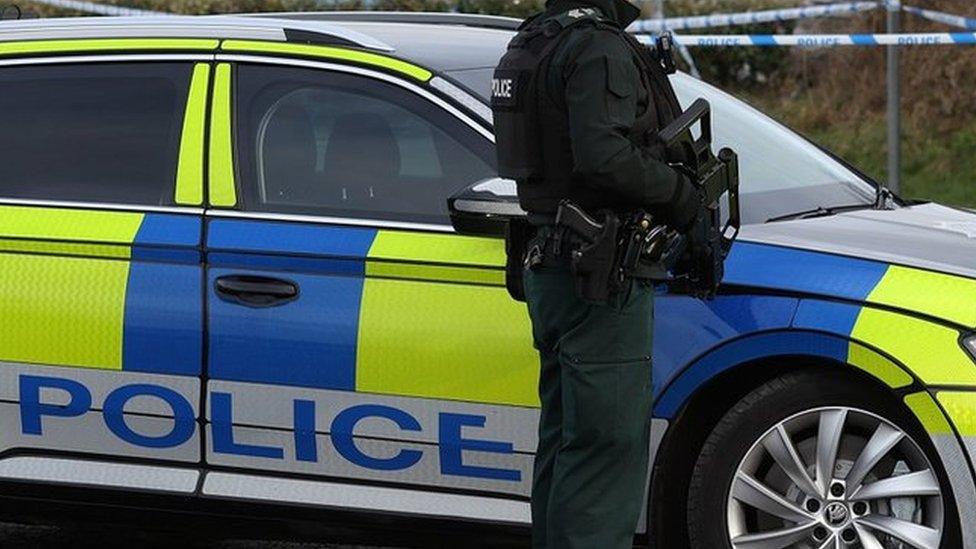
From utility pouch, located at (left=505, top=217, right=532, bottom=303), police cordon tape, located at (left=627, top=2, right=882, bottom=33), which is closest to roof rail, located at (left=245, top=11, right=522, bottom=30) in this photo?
utility pouch, located at (left=505, top=217, right=532, bottom=303)

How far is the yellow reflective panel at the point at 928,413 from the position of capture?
4586mm

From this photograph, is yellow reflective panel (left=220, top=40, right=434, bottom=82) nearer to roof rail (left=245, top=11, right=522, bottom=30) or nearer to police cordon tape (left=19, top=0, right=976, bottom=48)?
roof rail (left=245, top=11, right=522, bottom=30)

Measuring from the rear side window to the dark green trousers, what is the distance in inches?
46.6

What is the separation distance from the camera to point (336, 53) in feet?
17.2

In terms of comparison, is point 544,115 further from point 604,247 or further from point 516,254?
point 516,254

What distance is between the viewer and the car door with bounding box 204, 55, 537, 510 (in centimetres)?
492

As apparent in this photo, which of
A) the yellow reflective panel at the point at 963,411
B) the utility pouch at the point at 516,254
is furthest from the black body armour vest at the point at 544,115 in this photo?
the yellow reflective panel at the point at 963,411

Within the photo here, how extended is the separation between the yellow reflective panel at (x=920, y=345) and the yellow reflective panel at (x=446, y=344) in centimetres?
78

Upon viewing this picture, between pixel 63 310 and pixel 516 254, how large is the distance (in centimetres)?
120

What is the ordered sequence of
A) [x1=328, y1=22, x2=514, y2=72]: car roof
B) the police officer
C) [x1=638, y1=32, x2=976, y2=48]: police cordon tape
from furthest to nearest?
[x1=638, y1=32, x2=976, y2=48]: police cordon tape
[x1=328, y1=22, x2=514, y2=72]: car roof
the police officer

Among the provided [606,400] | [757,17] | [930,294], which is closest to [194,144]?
[606,400]

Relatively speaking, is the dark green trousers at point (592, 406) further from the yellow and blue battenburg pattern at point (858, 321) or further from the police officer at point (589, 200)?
the yellow and blue battenburg pattern at point (858, 321)

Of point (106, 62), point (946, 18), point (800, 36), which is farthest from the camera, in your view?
point (946, 18)

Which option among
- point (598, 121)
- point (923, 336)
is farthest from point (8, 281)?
point (923, 336)
